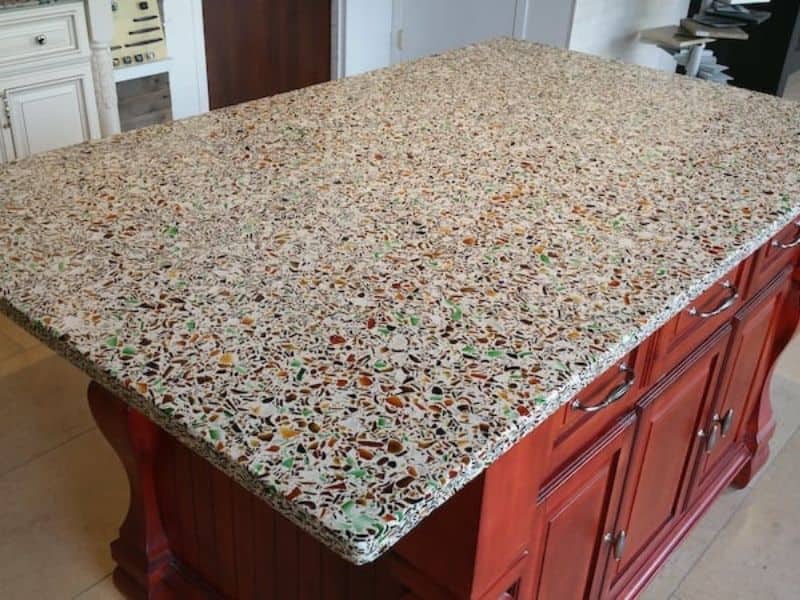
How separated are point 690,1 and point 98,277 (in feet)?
13.8

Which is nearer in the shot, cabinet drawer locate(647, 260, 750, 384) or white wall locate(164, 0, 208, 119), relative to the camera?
cabinet drawer locate(647, 260, 750, 384)

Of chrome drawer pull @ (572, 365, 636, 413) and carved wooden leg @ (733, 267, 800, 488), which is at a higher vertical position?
chrome drawer pull @ (572, 365, 636, 413)

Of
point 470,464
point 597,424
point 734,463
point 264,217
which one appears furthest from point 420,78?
point 470,464

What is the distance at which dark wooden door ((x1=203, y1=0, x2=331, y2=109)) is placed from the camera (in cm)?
418

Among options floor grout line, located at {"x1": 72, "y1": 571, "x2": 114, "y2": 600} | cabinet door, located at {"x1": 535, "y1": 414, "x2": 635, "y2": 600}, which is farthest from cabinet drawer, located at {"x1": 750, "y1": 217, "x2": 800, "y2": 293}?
floor grout line, located at {"x1": 72, "y1": 571, "x2": 114, "y2": 600}

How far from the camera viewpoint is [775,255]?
5.74 ft

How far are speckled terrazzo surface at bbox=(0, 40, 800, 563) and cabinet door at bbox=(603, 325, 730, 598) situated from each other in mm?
303

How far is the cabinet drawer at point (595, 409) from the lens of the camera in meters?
1.17

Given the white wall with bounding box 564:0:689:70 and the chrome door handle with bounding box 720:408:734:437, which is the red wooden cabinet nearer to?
the chrome door handle with bounding box 720:408:734:437

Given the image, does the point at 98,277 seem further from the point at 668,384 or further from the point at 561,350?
the point at 668,384

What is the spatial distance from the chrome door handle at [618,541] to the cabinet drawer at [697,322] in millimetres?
306

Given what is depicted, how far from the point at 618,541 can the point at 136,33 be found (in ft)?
8.12

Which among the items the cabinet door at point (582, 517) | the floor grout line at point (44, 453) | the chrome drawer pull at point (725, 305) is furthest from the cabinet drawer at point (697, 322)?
the floor grout line at point (44, 453)

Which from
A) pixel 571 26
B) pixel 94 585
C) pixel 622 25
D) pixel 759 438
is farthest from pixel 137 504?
pixel 622 25
